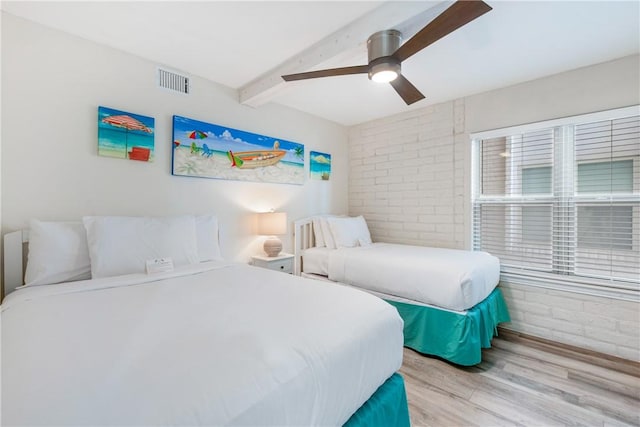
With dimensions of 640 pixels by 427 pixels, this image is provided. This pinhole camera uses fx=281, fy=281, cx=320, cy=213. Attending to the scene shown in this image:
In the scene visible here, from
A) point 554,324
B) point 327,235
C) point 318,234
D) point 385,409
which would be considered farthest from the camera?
point 318,234

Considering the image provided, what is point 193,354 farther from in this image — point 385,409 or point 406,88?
point 406,88

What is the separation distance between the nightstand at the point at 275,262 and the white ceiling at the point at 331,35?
166 cm

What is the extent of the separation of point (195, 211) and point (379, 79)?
198 cm

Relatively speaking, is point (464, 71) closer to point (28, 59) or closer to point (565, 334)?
point (565, 334)

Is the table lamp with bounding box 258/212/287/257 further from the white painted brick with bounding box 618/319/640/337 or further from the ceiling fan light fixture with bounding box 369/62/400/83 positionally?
the white painted brick with bounding box 618/319/640/337

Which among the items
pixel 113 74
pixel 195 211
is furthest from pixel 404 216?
pixel 113 74

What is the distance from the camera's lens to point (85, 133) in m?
2.11

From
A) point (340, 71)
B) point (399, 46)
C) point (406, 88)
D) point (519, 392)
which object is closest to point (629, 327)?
point (519, 392)

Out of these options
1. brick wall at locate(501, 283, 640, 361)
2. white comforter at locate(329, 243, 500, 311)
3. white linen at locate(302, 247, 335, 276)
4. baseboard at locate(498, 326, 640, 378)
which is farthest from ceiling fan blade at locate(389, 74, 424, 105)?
baseboard at locate(498, 326, 640, 378)

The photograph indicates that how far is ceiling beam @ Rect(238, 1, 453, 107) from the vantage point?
1618mm

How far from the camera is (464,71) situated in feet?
8.50

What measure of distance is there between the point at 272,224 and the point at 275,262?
0.40 meters

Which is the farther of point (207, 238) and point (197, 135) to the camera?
point (197, 135)

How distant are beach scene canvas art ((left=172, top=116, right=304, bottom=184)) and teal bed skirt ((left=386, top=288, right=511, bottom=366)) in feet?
6.37
